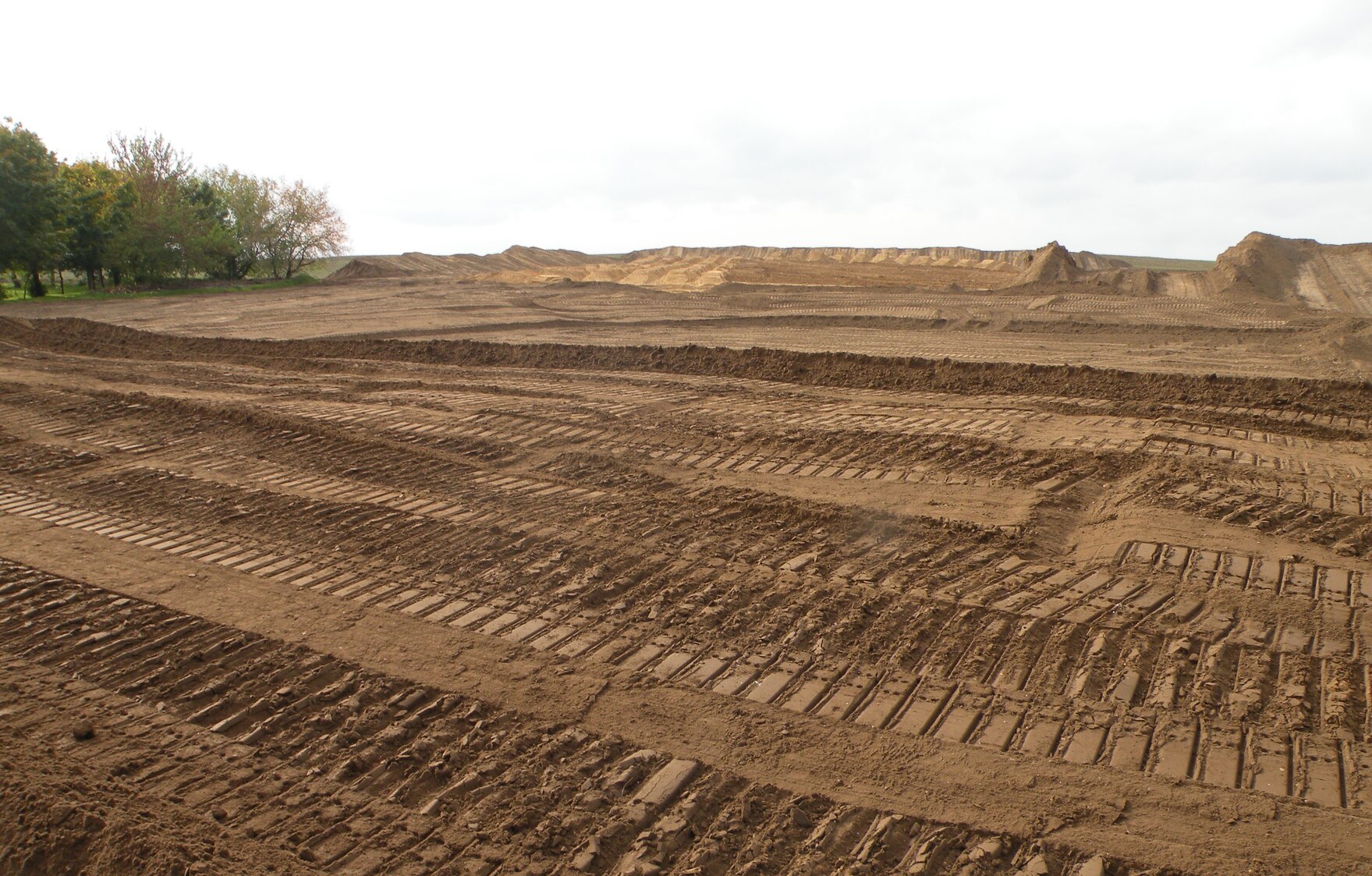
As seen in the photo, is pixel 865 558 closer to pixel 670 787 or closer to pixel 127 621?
pixel 670 787

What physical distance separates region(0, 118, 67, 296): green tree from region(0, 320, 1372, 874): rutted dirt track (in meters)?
23.7

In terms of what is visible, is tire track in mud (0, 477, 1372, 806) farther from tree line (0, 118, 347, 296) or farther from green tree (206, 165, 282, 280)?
green tree (206, 165, 282, 280)

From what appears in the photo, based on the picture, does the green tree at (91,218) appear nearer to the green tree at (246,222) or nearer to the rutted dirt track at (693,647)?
the green tree at (246,222)

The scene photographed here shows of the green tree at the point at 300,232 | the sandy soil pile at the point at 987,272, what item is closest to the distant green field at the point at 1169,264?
the sandy soil pile at the point at 987,272

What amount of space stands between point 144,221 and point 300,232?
7.99 metres

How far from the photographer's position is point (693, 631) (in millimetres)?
5180

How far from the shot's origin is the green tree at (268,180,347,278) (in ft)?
132

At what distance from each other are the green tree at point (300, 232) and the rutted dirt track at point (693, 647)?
33431mm

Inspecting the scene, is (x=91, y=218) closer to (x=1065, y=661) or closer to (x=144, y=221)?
(x=144, y=221)

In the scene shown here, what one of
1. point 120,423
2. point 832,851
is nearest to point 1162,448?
point 832,851

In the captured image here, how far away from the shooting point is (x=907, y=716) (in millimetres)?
4336

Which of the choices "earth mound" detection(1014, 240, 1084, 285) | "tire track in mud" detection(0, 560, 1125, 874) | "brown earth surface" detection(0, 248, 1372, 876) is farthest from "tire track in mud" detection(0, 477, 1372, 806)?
"earth mound" detection(1014, 240, 1084, 285)

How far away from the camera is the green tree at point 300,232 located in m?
40.3

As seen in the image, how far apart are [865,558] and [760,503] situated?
1.23m
